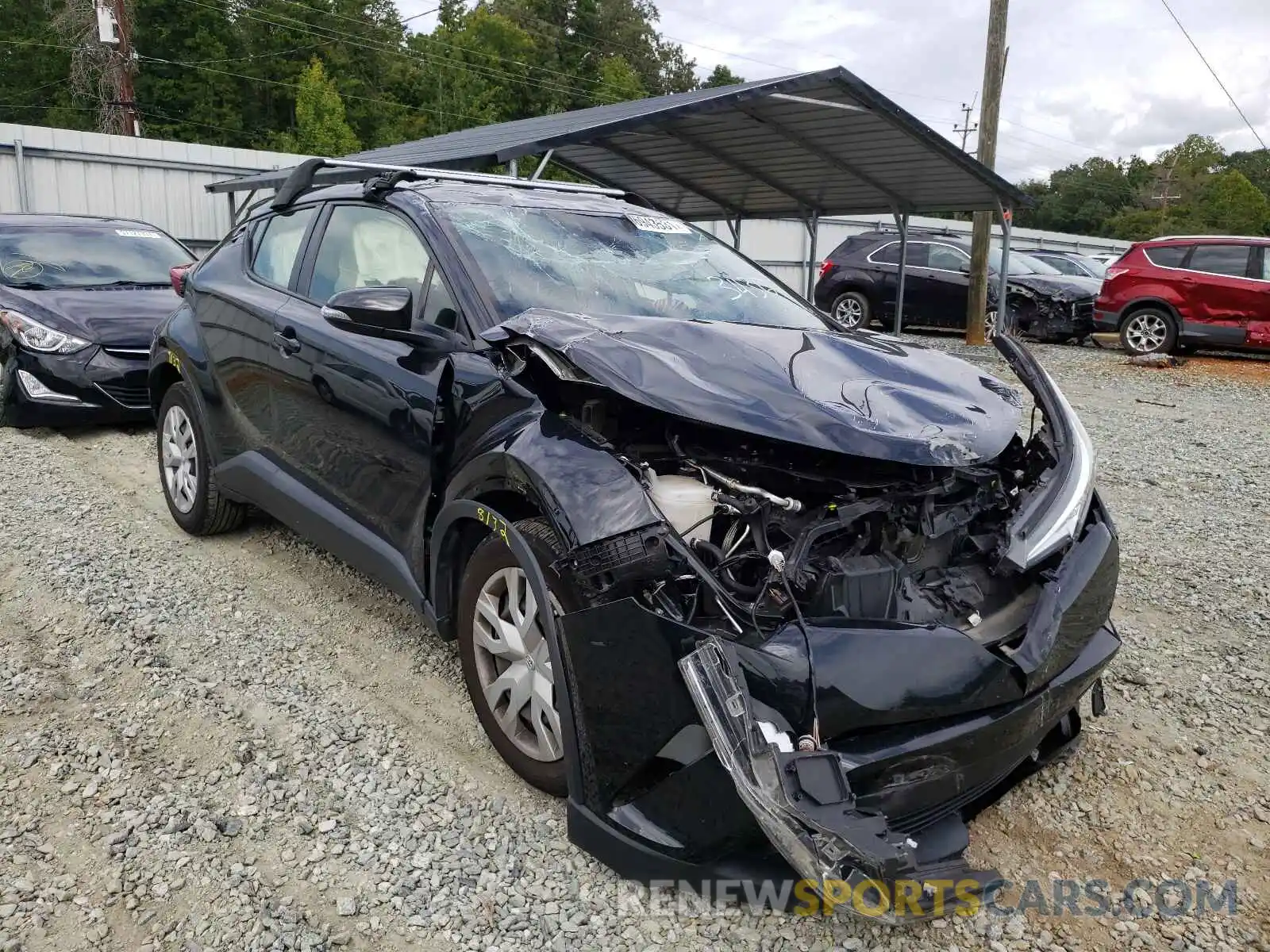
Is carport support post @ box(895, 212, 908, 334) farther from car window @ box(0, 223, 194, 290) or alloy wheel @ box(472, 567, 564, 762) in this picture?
alloy wheel @ box(472, 567, 564, 762)

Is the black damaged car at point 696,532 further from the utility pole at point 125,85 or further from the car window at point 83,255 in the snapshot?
the utility pole at point 125,85

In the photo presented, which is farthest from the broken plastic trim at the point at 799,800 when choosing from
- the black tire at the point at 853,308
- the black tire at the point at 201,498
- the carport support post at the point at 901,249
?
the black tire at the point at 853,308

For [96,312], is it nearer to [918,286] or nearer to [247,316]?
[247,316]

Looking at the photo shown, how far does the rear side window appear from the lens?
12867 millimetres

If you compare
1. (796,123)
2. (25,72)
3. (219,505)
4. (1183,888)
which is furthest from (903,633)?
(25,72)

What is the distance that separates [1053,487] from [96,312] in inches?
268

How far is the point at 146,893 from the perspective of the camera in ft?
7.74

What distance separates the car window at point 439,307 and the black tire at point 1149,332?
12168 millimetres

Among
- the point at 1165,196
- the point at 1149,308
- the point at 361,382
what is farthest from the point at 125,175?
the point at 1165,196

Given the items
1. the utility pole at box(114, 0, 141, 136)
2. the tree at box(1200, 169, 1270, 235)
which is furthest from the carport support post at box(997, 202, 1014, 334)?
the tree at box(1200, 169, 1270, 235)

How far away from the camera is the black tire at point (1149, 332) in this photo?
12.9 metres

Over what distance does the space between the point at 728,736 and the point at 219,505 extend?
3471mm

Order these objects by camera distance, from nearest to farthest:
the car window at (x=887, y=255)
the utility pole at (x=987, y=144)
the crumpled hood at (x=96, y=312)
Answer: the crumpled hood at (x=96, y=312) → the utility pole at (x=987, y=144) → the car window at (x=887, y=255)

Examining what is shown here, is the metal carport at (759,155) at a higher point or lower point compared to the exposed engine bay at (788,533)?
higher
